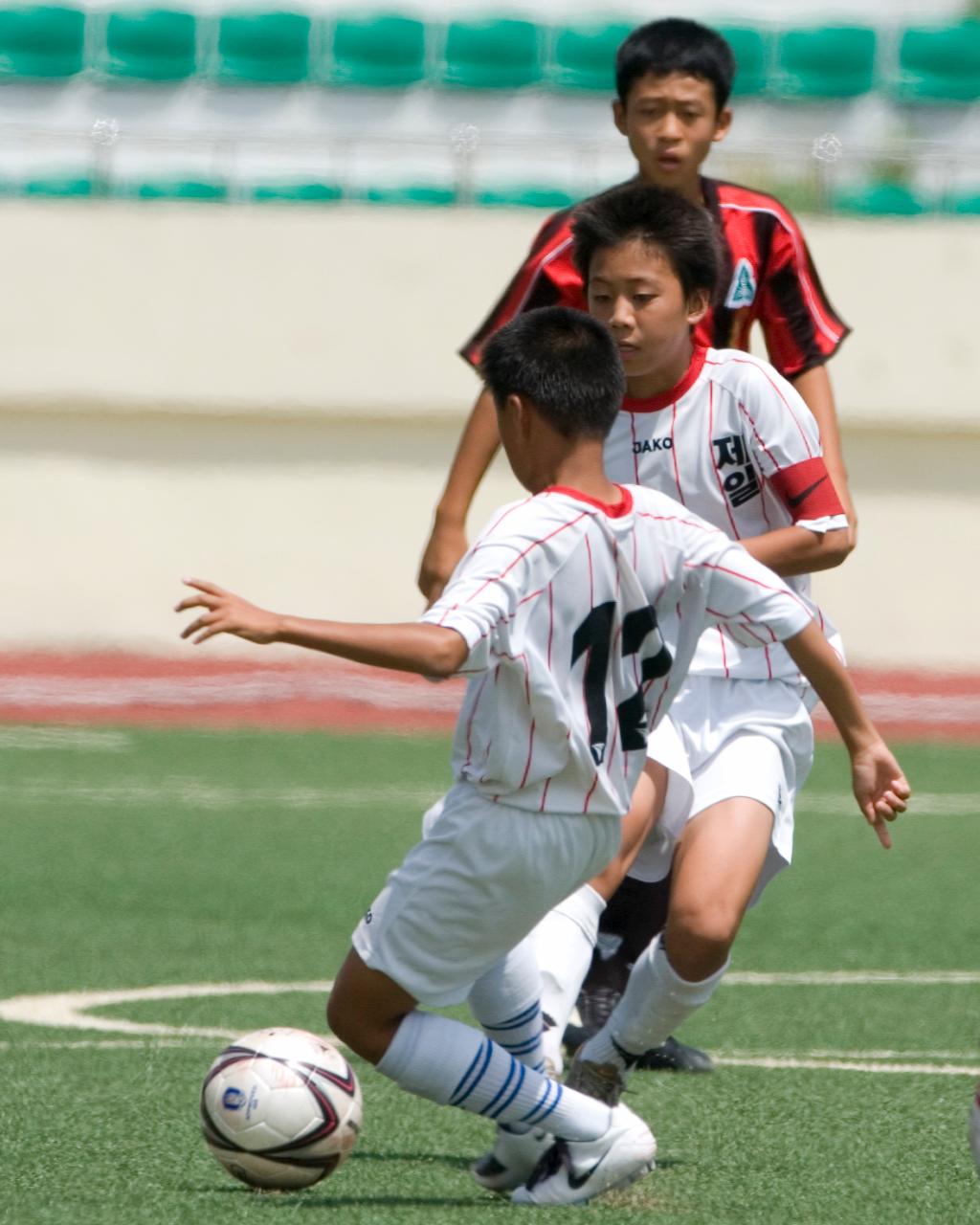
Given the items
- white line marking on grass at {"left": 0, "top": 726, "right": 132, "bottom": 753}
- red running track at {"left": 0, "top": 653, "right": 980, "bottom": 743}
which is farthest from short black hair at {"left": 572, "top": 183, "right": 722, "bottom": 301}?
red running track at {"left": 0, "top": 653, "right": 980, "bottom": 743}

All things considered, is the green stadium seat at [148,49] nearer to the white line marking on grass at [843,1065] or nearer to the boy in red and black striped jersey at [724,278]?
the boy in red and black striped jersey at [724,278]

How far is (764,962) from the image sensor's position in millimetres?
7023

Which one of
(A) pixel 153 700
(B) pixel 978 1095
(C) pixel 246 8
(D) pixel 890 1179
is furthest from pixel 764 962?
(C) pixel 246 8

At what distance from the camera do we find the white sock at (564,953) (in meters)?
4.35

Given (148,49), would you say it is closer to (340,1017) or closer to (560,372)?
(560,372)

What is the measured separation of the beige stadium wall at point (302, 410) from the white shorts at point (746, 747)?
12.9 m

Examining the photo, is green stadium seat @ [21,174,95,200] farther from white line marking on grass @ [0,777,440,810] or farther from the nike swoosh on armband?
the nike swoosh on armband

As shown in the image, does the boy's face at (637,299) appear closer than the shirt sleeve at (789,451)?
Yes

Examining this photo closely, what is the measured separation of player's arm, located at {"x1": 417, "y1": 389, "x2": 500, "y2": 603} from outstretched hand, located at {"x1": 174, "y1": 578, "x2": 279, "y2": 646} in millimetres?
1738

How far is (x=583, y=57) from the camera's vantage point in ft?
66.3

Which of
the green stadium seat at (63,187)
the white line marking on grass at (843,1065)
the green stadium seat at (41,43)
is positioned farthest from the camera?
the green stadium seat at (41,43)

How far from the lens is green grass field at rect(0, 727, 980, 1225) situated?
3842 mm

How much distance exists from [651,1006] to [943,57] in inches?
699

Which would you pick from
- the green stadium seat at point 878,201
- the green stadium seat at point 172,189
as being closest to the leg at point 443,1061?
the green stadium seat at point 878,201
